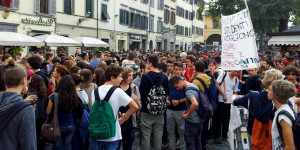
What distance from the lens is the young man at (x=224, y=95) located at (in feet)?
24.9

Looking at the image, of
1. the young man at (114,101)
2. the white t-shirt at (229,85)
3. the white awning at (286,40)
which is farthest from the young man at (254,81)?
the white awning at (286,40)

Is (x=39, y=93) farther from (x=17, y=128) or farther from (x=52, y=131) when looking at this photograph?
(x=17, y=128)

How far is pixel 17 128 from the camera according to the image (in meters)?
2.96

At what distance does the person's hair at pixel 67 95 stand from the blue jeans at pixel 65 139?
30cm

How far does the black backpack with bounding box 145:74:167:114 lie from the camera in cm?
586

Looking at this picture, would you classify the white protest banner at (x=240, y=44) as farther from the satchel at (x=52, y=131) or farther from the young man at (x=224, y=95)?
the satchel at (x=52, y=131)

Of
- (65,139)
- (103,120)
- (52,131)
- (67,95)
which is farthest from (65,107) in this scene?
(103,120)

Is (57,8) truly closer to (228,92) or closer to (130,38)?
(130,38)

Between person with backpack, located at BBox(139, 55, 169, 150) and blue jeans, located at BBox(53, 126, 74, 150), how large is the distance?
4.73 feet

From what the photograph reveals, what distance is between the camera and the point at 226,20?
261 inches

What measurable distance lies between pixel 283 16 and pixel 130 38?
13.8 metres

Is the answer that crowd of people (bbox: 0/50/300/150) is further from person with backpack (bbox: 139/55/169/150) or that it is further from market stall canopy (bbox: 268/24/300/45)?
market stall canopy (bbox: 268/24/300/45)

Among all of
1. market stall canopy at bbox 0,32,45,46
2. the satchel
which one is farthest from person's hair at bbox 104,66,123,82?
market stall canopy at bbox 0,32,45,46

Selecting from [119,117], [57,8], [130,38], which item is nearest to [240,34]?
[119,117]
